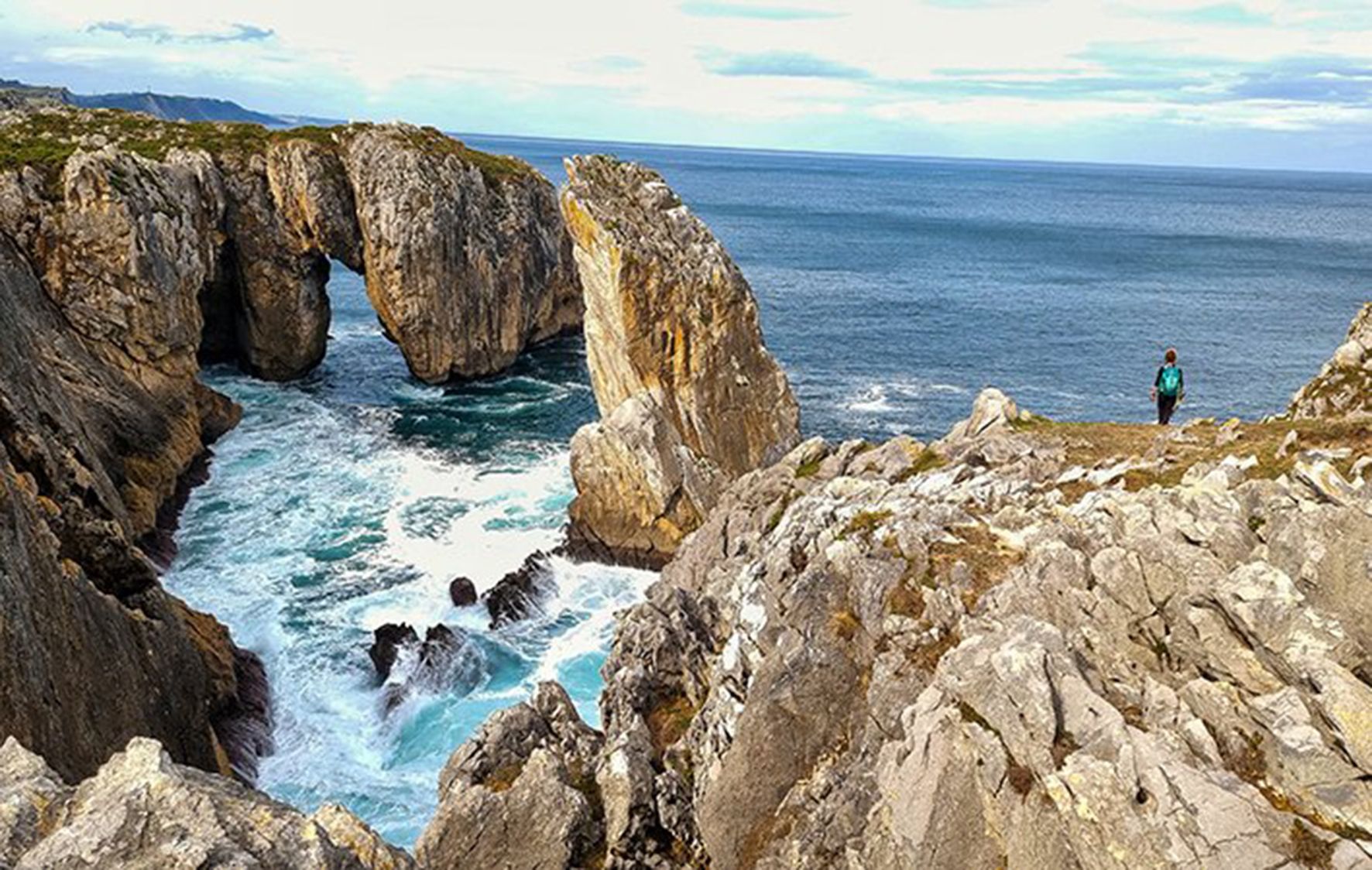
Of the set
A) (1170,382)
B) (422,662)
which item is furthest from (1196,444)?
(422,662)

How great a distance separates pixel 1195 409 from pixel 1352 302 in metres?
55.8

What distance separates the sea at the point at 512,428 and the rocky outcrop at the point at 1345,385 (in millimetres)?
24382

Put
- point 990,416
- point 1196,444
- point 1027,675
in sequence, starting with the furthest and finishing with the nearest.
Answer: point 990,416 → point 1196,444 → point 1027,675

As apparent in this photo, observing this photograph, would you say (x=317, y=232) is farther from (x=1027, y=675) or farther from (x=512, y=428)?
(x=1027, y=675)

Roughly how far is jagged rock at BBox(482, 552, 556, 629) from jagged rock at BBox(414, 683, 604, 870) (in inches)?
658

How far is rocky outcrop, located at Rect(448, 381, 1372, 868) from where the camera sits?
12516 millimetres

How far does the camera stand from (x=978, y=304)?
97000 mm

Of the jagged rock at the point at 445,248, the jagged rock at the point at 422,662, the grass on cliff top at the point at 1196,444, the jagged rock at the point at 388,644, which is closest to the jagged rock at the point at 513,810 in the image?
the jagged rock at the point at 422,662

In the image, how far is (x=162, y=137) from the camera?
6562cm

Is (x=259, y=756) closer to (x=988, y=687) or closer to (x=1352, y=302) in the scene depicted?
(x=988, y=687)

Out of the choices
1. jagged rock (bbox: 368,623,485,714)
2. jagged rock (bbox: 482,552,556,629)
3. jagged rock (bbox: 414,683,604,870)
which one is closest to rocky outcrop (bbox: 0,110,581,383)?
jagged rock (bbox: 482,552,556,629)

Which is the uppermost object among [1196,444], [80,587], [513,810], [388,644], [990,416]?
[1196,444]

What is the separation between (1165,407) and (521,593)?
81.5 ft

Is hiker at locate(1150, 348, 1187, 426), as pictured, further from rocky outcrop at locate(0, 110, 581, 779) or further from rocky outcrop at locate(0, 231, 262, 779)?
rocky outcrop at locate(0, 110, 581, 779)
